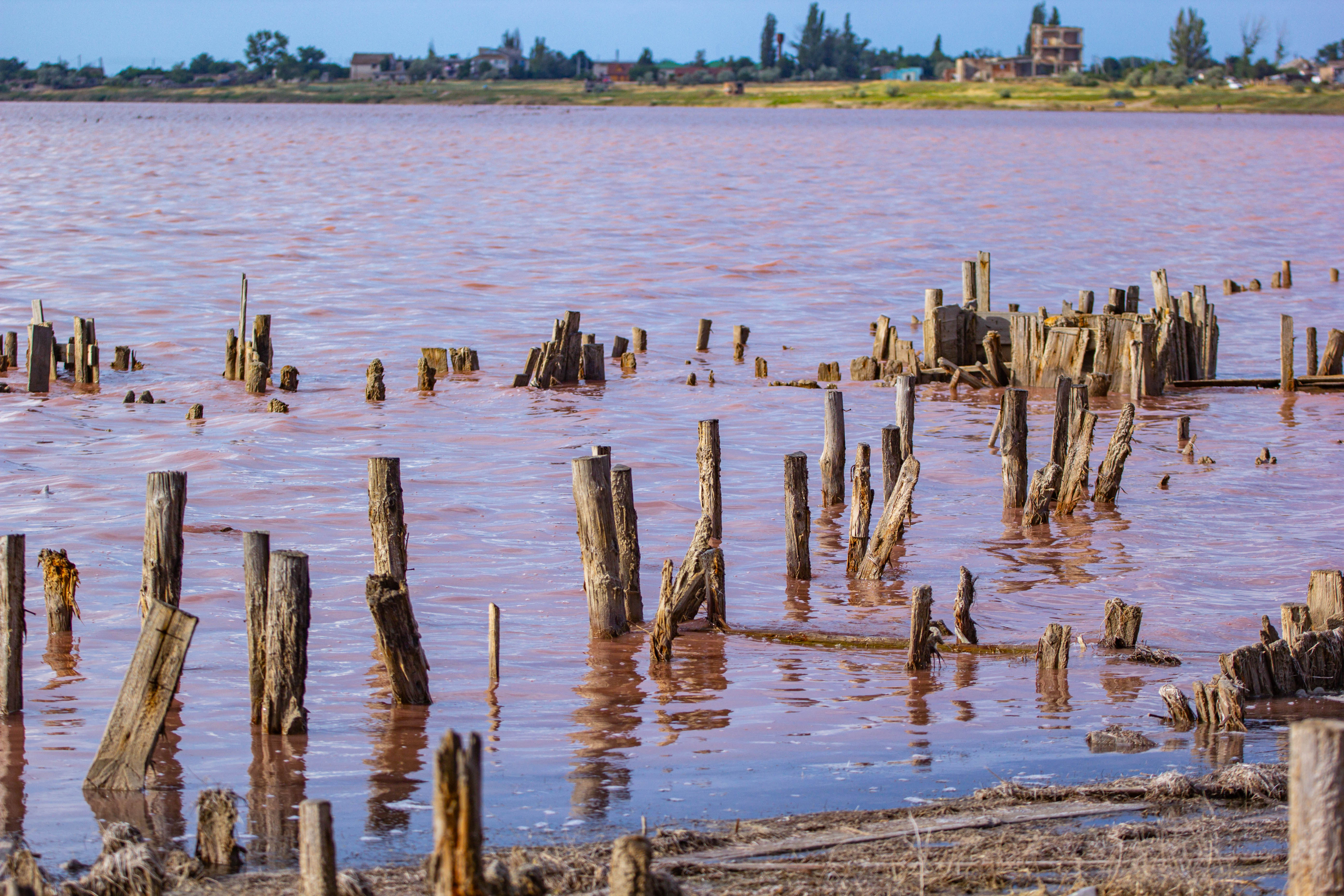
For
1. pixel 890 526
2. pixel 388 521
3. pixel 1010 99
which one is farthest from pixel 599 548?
pixel 1010 99

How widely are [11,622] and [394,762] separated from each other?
2215 mm

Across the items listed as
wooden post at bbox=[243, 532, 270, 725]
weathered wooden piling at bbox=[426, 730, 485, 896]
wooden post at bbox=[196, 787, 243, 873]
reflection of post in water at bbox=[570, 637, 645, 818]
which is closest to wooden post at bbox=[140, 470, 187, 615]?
wooden post at bbox=[243, 532, 270, 725]

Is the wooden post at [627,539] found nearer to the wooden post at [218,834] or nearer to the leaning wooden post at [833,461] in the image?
the leaning wooden post at [833,461]

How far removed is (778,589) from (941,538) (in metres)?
2.27

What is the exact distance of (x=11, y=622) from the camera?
8094 millimetres

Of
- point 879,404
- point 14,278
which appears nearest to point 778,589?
point 879,404

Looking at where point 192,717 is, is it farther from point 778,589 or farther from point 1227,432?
point 1227,432

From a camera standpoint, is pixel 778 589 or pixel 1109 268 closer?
pixel 778 589

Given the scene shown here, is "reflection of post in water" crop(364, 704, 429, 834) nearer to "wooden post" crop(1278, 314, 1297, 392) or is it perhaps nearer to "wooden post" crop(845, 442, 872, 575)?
"wooden post" crop(845, 442, 872, 575)

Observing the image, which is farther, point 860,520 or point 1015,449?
point 1015,449

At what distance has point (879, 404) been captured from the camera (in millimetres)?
19688

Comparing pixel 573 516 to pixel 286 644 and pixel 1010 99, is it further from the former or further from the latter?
pixel 1010 99

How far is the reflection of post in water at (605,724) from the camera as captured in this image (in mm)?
7582

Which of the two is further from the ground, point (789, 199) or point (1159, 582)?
point (789, 199)
